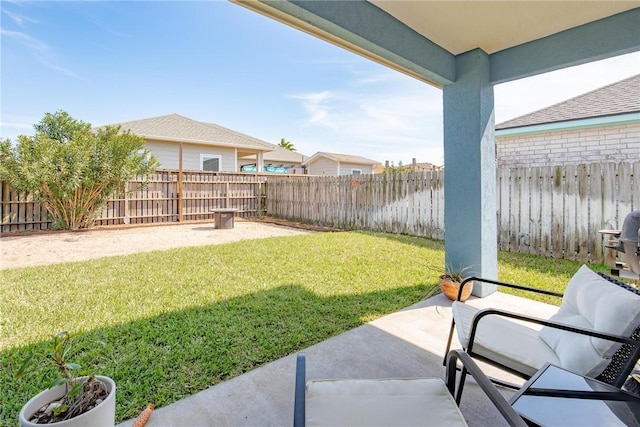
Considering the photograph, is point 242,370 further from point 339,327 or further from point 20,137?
point 20,137

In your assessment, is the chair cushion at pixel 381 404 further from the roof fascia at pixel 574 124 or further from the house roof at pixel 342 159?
the house roof at pixel 342 159

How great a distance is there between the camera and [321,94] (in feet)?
47.7

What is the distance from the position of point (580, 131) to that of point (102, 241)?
1199 cm

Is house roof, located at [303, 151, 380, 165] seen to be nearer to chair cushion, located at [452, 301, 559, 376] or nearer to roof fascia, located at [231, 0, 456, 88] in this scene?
roof fascia, located at [231, 0, 456, 88]

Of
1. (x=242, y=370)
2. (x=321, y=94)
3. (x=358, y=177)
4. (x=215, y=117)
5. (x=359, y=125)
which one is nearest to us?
(x=242, y=370)

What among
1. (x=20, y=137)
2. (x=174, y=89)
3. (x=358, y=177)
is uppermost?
(x=174, y=89)

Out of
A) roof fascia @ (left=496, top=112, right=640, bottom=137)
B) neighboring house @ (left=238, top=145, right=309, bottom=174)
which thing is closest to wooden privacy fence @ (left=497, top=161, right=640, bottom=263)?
roof fascia @ (left=496, top=112, right=640, bottom=137)

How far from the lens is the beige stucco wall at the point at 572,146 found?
6.35m

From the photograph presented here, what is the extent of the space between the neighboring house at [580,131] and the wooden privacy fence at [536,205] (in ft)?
7.40

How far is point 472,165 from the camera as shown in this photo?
369cm

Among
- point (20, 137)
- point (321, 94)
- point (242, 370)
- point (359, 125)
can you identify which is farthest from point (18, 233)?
point (359, 125)

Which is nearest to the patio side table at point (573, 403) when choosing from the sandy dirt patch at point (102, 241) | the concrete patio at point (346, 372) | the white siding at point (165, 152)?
the concrete patio at point (346, 372)

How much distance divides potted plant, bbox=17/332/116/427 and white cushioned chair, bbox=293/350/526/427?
3.05 ft

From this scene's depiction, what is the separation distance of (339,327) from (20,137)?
9658mm
